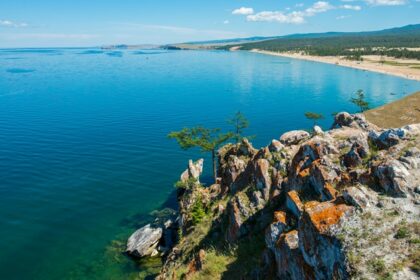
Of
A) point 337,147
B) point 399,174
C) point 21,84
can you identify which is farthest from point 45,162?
point 21,84

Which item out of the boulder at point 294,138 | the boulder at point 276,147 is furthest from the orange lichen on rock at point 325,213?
the boulder at point 294,138

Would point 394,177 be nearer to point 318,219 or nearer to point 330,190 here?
point 330,190

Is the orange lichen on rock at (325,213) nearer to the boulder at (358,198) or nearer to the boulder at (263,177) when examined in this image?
the boulder at (358,198)

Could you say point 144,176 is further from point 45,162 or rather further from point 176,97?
point 176,97

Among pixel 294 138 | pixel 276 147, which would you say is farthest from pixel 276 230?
pixel 294 138

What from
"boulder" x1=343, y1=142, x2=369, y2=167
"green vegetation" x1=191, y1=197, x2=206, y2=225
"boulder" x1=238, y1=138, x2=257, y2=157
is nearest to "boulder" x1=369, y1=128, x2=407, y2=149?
"boulder" x1=343, y1=142, x2=369, y2=167

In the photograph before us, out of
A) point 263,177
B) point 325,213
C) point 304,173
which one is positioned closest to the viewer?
point 325,213

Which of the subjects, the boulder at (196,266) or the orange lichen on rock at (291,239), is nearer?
the orange lichen on rock at (291,239)
